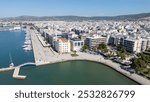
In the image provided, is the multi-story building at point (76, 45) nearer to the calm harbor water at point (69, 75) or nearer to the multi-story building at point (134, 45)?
the calm harbor water at point (69, 75)

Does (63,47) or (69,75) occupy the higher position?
(63,47)

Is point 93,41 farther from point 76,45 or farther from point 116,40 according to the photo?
point 116,40

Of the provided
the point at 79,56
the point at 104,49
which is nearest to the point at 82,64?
the point at 79,56

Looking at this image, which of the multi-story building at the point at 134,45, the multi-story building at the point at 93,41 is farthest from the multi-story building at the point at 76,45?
the multi-story building at the point at 134,45

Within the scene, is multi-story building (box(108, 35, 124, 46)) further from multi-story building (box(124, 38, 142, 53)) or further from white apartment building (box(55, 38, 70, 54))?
white apartment building (box(55, 38, 70, 54))

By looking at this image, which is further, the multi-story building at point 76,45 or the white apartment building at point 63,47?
the multi-story building at point 76,45

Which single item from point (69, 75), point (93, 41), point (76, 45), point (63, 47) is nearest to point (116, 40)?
point (93, 41)

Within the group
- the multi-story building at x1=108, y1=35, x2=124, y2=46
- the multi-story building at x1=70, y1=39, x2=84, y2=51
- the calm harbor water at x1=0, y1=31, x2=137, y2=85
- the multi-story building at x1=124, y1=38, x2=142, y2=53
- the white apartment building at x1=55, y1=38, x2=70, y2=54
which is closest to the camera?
the calm harbor water at x1=0, y1=31, x2=137, y2=85

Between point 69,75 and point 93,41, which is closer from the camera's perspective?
point 69,75

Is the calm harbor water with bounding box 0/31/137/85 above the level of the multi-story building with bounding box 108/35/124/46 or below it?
below

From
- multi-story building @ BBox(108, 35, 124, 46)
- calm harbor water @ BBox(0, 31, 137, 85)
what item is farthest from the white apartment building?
multi-story building @ BBox(108, 35, 124, 46)

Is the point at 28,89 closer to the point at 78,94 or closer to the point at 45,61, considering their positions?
the point at 78,94
